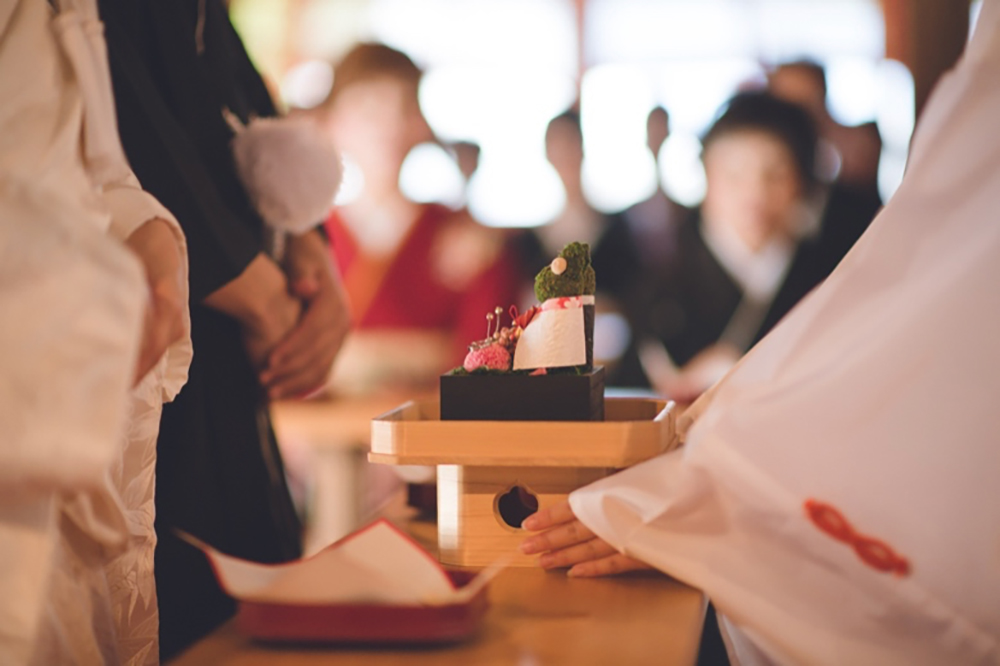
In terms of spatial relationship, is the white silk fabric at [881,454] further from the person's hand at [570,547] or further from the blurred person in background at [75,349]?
the blurred person in background at [75,349]

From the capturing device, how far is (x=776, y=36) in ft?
13.1

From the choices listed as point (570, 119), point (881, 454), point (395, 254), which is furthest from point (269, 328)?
point (570, 119)

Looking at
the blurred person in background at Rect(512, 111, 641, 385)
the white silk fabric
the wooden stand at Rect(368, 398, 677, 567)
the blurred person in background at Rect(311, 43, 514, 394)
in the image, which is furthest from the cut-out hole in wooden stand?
the blurred person in background at Rect(512, 111, 641, 385)

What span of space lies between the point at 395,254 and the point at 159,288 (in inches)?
120

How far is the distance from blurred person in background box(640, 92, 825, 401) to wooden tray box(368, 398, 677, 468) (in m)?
2.79

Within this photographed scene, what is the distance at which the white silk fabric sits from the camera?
0.75m

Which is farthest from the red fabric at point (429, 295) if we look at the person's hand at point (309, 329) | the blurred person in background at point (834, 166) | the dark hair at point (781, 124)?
the person's hand at point (309, 329)

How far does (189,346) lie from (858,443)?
0.60 m

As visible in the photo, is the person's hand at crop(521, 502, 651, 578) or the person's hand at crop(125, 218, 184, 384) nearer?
the person's hand at crop(125, 218, 184, 384)

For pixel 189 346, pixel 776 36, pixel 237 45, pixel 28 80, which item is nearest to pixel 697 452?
pixel 189 346

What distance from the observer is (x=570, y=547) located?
92 centimetres

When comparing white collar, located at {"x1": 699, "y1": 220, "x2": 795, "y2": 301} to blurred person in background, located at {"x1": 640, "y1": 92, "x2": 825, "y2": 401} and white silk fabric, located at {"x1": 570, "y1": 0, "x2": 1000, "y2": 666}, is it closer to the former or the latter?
blurred person in background, located at {"x1": 640, "y1": 92, "x2": 825, "y2": 401}

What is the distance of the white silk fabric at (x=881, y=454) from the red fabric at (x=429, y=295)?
2774 mm

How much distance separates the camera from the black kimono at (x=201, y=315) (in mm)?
1062
